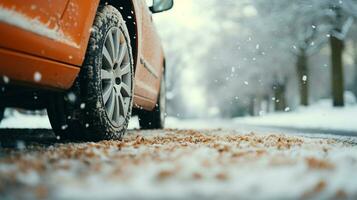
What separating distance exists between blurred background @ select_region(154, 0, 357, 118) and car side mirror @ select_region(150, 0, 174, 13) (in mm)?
1315

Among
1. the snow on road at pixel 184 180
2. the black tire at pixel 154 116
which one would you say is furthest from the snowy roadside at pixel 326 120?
the snow on road at pixel 184 180

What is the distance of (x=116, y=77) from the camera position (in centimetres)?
386

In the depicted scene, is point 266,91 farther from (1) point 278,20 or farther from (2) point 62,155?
(2) point 62,155

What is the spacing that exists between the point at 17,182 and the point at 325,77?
39.4 meters

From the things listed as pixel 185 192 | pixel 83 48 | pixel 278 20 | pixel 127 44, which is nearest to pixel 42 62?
pixel 83 48

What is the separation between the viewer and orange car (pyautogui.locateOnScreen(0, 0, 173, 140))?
103 inches

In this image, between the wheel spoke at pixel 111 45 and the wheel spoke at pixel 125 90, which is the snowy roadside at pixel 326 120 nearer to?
the wheel spoke at pixel 125 90

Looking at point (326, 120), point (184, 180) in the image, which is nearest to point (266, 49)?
point (326, 120)

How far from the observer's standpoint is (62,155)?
2.62 m

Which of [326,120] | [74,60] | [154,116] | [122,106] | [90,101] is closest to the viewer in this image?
[74,60]

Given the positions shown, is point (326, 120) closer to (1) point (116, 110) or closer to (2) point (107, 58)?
(1) point (116, 110)

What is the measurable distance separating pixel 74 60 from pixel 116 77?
0.80 metres

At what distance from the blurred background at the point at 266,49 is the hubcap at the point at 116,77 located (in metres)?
3.12

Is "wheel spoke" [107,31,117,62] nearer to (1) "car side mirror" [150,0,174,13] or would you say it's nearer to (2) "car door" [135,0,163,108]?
(2) "car door" [135,0,163,108]
